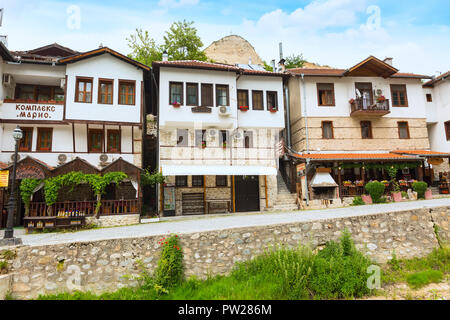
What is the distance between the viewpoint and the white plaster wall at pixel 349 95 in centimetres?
1930

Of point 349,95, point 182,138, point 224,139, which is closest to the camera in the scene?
point 182,138

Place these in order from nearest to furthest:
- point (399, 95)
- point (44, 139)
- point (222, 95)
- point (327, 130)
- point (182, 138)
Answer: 1. point (44, 139)
2. point (182, 138)
3. point (222, 95)
4. point (327, 130)
5. point (399, 95)

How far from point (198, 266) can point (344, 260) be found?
3.89 metres

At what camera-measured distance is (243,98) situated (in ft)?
60.3

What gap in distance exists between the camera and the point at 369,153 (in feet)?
62.0

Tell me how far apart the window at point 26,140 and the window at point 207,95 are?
1017cm

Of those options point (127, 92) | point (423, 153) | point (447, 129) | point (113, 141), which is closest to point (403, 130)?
point (423, 153)

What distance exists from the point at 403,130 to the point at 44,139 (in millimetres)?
24497

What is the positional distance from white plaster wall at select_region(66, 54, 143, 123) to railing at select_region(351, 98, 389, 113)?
48.6ft

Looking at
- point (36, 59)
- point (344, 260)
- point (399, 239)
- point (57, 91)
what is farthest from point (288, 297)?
point (36, 59)

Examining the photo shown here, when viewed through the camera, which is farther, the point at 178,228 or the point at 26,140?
the point at 26,140

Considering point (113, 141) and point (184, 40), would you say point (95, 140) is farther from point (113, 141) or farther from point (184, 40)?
point (184, 40)
